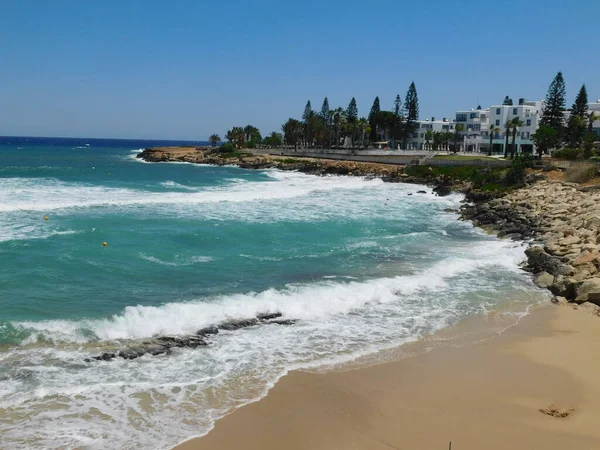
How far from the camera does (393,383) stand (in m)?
10.1

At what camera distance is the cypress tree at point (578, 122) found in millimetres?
56000

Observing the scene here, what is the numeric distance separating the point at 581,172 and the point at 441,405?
31569 millimetres

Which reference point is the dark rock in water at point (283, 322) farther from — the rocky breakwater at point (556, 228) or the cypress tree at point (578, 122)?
the cypress tree at point (578, 122)

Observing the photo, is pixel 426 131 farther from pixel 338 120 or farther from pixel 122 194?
pixel 122 194

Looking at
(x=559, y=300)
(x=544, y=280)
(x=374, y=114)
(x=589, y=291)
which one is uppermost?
(x=374, y=114)

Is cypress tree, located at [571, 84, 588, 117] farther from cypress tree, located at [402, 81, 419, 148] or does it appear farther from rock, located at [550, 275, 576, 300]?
rock, located at [550, 275, 576, 300]

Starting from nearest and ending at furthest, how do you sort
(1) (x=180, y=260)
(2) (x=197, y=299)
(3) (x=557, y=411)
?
1. (3) (x=557, y=411)
2. (2) (x=197, y=299)
3. (1) (x=180, y=260)

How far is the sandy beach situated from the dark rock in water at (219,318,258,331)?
9.79ft

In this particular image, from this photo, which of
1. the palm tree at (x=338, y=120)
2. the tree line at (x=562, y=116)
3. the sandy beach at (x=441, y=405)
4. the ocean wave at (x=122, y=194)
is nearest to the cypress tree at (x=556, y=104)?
the tree line at (x=562, y=116)

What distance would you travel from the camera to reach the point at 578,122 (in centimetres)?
5544

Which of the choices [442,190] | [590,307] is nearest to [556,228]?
[590,307]

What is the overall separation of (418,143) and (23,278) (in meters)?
82.5

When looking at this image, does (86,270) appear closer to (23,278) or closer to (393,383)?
(23,278)

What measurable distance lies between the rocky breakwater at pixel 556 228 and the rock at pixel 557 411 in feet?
20.9
